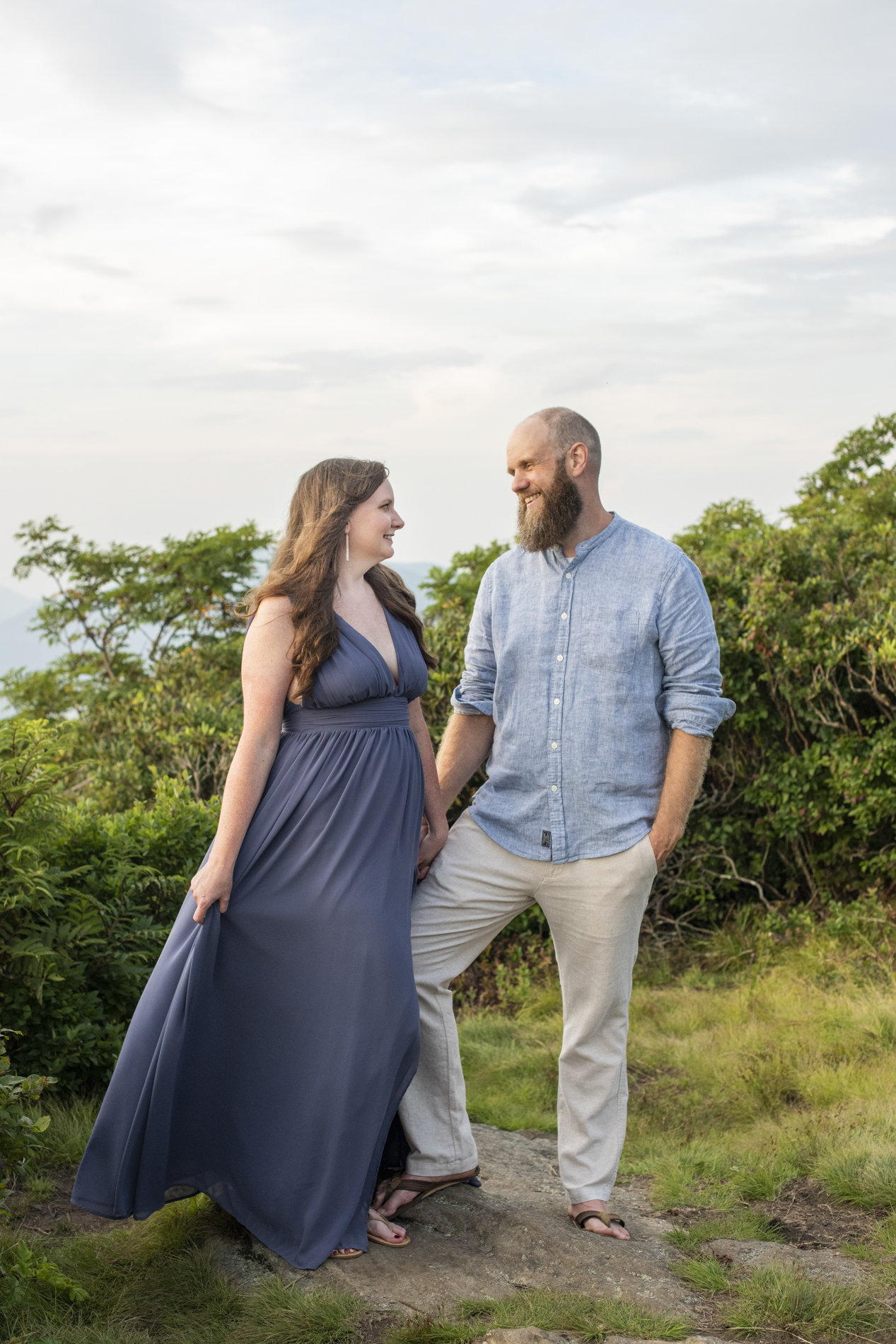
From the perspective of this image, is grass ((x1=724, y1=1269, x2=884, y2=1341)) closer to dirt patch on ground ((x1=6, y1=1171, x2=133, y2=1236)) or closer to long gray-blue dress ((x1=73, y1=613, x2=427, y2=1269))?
long gray-blue dress ((x1=73, y1=613, x2=427, y2=1269))

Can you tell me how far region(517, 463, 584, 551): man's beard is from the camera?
3574 millimetres

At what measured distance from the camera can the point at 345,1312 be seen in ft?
9.37

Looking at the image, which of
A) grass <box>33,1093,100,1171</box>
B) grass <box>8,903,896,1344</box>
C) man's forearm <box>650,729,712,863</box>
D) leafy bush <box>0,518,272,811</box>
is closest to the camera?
grass <box>8,903,896,1344</box>

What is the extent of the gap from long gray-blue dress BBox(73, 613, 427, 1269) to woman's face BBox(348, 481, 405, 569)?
0.37 m

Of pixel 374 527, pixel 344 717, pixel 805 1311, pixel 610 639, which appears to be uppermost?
pixel 374 527

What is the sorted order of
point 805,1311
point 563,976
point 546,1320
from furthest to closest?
point 563,976, point 805,1311, point 546,1320

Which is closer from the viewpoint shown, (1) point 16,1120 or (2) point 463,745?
(1) point 16,1120

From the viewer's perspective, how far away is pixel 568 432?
3.58m

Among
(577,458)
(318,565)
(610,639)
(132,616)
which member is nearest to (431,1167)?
(610,639)

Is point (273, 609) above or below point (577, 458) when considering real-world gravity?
below

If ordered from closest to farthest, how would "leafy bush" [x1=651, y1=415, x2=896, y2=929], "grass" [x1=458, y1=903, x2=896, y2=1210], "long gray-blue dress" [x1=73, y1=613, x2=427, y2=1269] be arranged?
"long gray-blue dress" [x1=73, y1=613, x2=427, y2=1269] < "grass" [x1=458, y1=903, x2=896, y2=1210] < "leafy bush" [x1=651, y1=415, x2=896, y2=929]

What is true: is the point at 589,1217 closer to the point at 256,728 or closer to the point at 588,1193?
the point at 588,1193

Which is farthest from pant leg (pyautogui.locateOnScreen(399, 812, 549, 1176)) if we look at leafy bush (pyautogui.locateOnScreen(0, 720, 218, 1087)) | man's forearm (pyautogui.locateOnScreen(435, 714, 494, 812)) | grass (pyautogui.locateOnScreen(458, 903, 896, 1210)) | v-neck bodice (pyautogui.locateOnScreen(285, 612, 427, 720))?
leafy bush (pyautogui.locateOnScreen(0, 720, 218, 1087))

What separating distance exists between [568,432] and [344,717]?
1.10 meters
